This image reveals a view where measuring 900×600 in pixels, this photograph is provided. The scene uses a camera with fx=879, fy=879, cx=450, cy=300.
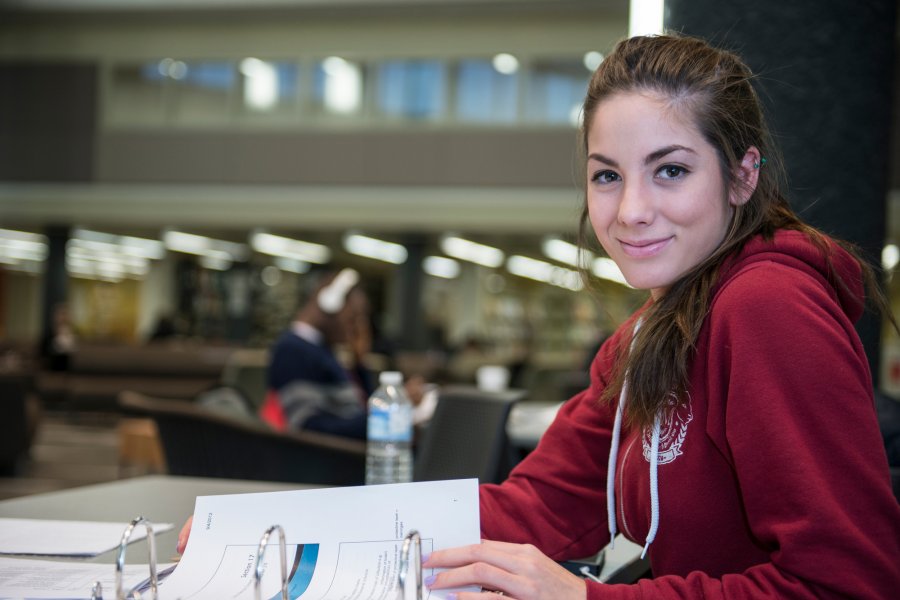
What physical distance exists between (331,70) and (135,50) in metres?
3.04

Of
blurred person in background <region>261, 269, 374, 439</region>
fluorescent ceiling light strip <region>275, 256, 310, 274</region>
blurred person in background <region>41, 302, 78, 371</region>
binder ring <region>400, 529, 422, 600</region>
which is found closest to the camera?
binder ring <region>400, 529, 422, 600</region>

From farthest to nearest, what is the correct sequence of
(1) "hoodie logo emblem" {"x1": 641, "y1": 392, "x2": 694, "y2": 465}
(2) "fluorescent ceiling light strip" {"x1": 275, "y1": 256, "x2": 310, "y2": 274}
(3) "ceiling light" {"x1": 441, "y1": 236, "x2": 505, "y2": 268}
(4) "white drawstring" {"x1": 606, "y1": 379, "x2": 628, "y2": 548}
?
(2) "fluorescent ceiling light strip" {"x1": 275, "y1": 256, "x2": 310, "y2": 274} < (3) "ceiling light" {"x1": 441, "y1": 236, "x2": 505, "y2": 268} < (4) "white drawstring" {"x1": 606, "y1": 379, "x2": 628, "y2": 548} < (1) "hoodie logo emblem" {"x1": 641, "y1": 392, "x2": 694, "y2": 465}

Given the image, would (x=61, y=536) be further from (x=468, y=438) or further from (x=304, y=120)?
(x=304, y=120)

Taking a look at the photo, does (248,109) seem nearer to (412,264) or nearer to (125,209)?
(125,209)

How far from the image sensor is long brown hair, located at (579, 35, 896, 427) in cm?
93

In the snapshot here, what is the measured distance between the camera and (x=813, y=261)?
881mm

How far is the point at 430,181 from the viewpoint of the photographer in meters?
12.4

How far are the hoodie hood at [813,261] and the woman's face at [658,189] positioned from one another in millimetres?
58

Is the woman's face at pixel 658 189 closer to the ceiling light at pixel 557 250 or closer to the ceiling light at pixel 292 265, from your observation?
the ceiling light at pixel 557 250

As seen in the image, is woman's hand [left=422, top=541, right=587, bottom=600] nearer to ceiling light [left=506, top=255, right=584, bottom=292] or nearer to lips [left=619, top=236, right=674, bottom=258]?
lips [left=619, top=236, right=674, bottom=258]

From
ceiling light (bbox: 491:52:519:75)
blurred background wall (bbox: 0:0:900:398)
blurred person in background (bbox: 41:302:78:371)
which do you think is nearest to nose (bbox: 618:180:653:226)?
blurred background wall (bbox: 0:0:900:398)

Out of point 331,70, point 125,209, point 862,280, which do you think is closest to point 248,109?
point 331,70

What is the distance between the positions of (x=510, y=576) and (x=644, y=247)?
1.32 feet

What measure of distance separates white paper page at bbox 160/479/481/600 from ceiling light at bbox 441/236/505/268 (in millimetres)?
13454
